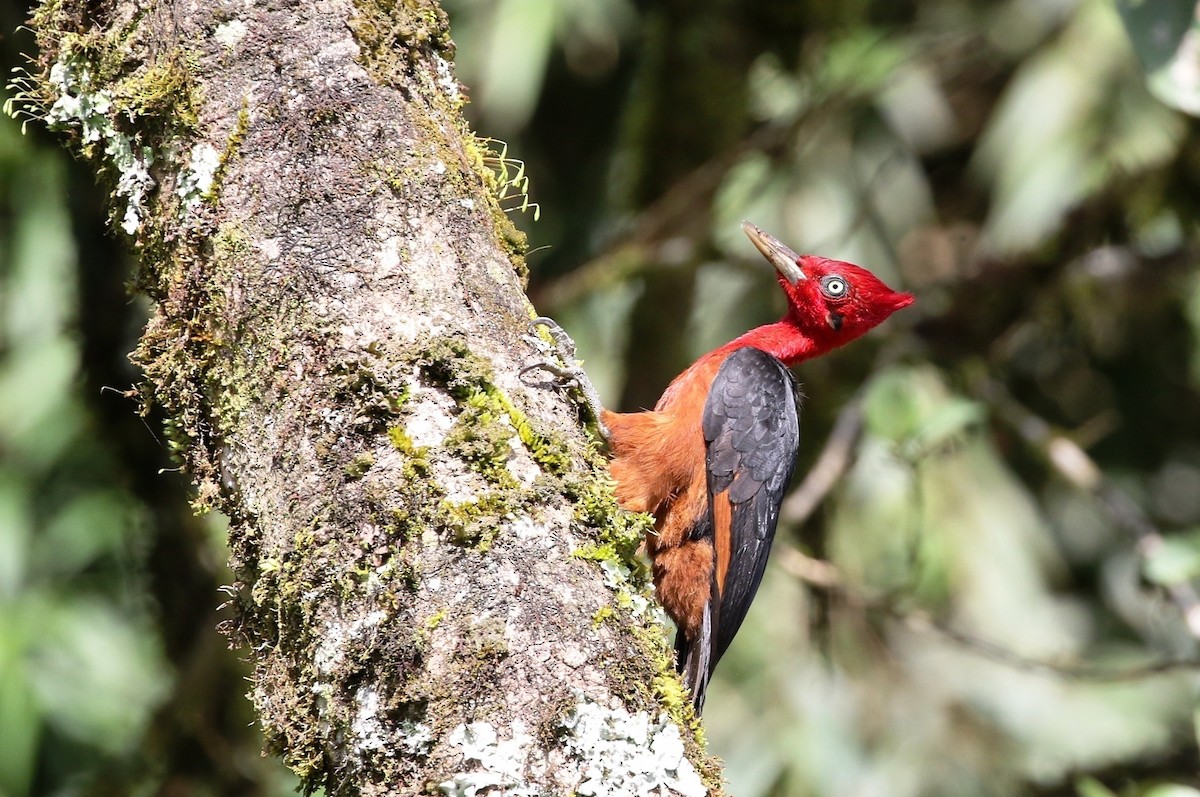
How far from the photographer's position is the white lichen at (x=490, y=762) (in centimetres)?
192

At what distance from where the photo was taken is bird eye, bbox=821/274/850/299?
14.4ft

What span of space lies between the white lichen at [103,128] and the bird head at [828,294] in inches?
93.1

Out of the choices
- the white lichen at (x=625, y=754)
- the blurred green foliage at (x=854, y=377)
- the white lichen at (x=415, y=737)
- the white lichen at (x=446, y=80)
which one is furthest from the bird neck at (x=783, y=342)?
the white lichen at (x=415, y=737)

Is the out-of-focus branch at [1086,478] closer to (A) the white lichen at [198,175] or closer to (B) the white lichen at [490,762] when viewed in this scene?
(B) the white lichen at [490,762]

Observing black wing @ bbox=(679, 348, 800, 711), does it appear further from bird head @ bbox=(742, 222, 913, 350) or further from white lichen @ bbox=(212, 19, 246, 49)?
white lichen @ bbox=(212, 19, 246, 49)

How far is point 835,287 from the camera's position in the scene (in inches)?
173

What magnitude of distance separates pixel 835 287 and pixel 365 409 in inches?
101

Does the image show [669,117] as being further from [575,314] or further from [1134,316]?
[1134,316]

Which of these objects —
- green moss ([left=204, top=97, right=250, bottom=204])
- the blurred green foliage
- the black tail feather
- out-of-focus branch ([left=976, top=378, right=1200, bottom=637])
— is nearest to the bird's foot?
green moss ([left=204, top=97, right=250, bottom=204])

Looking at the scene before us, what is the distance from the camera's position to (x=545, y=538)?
2.20 metres

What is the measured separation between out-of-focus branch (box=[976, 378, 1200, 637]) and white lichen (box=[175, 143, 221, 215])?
3.94m

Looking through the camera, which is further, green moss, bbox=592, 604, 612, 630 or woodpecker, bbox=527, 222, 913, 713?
woodpecker, bbox=527, 222, 913, 713

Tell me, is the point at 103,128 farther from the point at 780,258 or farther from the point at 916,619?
the point at 916,619

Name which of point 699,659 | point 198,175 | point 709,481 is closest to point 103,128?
point 198,175
